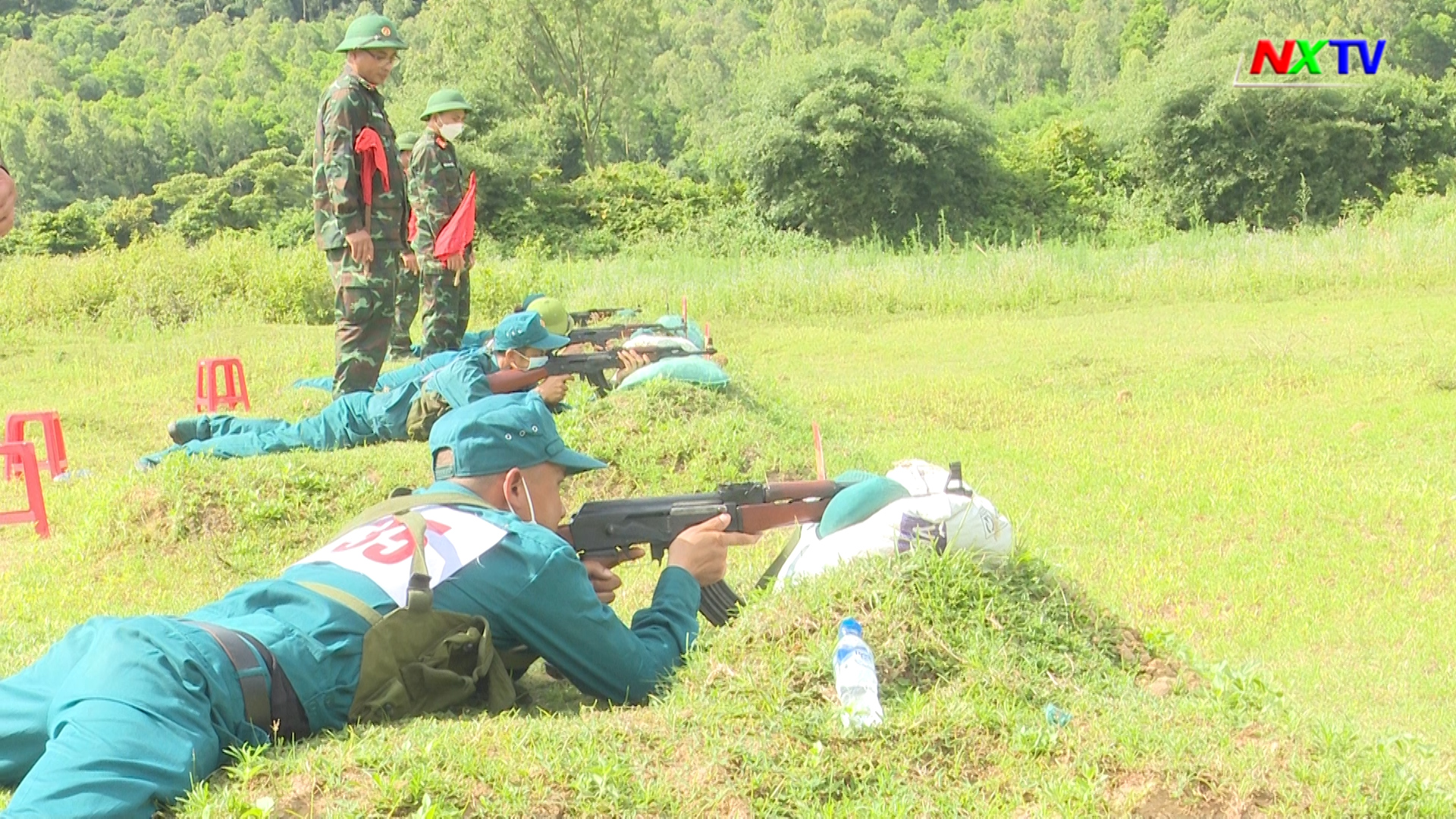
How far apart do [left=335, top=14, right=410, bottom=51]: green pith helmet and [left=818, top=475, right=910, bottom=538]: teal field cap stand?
17.2ft

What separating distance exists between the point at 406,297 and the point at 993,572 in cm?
672

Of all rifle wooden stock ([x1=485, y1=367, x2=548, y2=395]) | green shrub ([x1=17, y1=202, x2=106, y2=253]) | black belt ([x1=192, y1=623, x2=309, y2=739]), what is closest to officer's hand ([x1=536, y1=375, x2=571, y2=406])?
rifle wooden stock ([x1=485, y1=367, x2=548, y2=395])

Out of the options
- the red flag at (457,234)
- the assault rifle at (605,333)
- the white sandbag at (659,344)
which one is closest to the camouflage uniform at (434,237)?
the red flag at (457,234)

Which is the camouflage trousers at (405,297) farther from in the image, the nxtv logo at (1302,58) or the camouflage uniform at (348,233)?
the nxtv logo at (1302,58)

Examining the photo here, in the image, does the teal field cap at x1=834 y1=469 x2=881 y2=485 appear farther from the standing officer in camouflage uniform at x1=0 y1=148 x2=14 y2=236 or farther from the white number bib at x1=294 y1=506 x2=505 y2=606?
the standing officer in camouflage uniform at x1=0 y1=148 x2=14 y2=236

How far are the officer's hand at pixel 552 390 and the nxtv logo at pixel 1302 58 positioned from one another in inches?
900

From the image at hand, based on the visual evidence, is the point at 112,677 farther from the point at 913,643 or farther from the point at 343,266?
the point at 343,266

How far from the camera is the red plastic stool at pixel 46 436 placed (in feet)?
26.1

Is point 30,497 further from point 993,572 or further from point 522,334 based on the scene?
point 993,572

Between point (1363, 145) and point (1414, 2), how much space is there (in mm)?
24387

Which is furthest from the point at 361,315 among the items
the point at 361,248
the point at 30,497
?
the point at 30,497

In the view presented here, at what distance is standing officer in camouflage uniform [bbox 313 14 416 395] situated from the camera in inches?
326

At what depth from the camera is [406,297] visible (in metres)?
9.55

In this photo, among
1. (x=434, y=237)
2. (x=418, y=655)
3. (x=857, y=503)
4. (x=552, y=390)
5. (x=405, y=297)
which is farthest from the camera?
(x=434, y=237)
